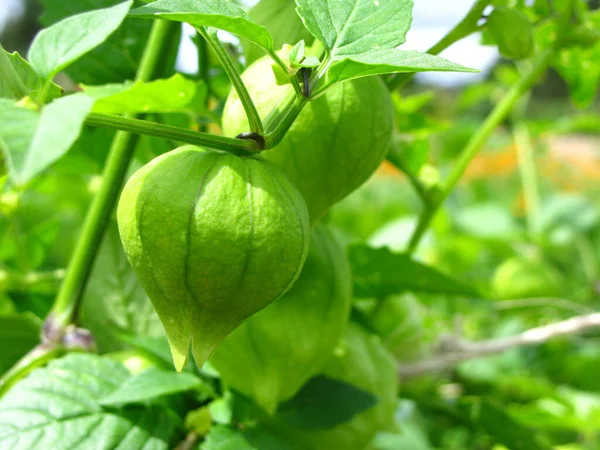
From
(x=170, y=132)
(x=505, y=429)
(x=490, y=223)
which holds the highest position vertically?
(x=170, y=132)

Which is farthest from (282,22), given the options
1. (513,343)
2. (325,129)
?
(513,343)

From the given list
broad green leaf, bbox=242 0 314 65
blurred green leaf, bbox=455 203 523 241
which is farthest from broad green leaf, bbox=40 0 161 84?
blurred green leaf, bbox=455 203 523 241

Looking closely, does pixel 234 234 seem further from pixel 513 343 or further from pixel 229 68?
pixel 513 343

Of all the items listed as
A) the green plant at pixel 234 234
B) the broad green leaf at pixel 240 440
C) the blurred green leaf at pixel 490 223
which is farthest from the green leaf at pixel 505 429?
the blurred green leaf at pixel 490 223

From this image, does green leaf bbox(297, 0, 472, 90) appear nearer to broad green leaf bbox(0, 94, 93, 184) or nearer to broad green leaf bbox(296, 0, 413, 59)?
broad green leaf bbox(296, 0, 413, 59)

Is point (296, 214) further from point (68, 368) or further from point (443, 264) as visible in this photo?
point (443, 264)

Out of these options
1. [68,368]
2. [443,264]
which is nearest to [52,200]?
[443,264]

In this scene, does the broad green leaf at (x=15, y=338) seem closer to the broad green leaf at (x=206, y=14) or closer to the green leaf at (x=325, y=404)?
the green leaf at (x=325, y=404)
